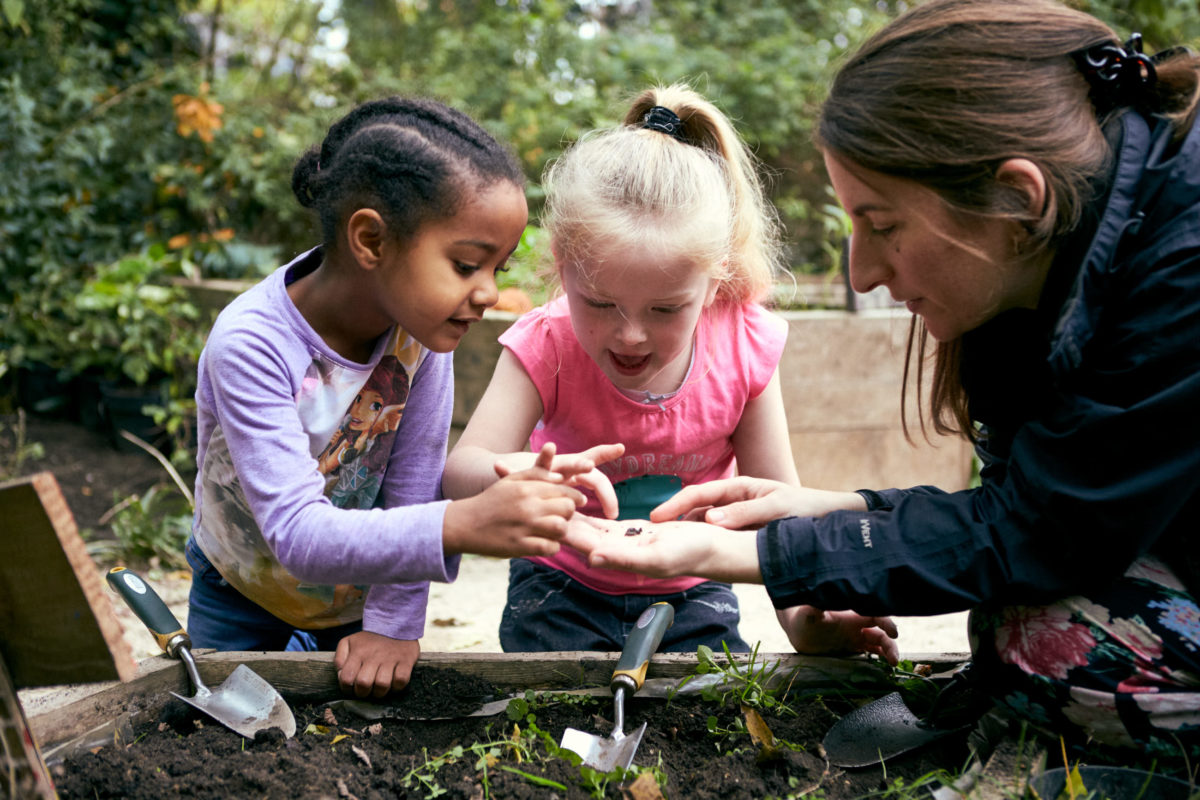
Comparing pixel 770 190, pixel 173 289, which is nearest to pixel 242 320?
pixel 173 289

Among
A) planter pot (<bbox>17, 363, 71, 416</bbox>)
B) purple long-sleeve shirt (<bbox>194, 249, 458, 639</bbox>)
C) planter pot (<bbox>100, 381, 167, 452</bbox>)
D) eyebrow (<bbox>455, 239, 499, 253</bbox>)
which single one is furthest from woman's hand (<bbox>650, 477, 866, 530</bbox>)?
planter pot (<bbox>17, 363, 71, 416</bbox>)

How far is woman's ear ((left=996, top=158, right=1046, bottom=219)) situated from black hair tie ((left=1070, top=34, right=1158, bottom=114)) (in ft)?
0.65

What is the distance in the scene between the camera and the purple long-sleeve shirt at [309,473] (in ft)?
4.78

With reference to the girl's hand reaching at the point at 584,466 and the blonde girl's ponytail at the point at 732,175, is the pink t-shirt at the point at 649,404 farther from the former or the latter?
the girl's hand reaching at the point at 584,466

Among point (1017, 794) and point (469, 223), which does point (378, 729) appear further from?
point (1017, 794)

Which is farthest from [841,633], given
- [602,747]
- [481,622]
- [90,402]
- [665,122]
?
[90,402]

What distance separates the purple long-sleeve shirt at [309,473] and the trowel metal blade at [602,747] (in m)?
0.34

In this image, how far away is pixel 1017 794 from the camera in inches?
50.7

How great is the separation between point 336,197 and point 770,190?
5.11 metres

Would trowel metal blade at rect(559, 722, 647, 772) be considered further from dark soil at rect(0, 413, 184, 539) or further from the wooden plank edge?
dark soil at rect(0, 413, 184, 539)

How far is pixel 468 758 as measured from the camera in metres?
1.50

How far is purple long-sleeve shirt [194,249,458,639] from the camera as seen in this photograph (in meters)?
1.46

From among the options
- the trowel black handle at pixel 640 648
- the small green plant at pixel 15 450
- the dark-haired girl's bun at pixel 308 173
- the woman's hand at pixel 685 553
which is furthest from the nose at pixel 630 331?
the small green plant at pixel 15 450

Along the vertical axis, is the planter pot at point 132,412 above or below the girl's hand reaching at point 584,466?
below
